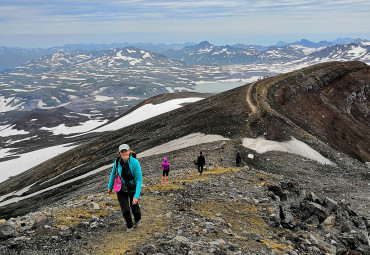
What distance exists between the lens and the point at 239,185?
23.0 meters

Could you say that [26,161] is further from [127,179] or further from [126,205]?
[127,179]

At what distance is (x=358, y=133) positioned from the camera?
63.0 metres

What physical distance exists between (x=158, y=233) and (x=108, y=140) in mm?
64341

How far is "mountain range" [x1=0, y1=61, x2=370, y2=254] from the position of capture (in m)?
12.2

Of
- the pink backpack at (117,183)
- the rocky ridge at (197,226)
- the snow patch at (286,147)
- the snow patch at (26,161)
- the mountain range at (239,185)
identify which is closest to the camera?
the rocky ridge at (197,226)

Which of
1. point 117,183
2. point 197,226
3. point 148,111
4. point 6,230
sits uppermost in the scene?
point 117,183

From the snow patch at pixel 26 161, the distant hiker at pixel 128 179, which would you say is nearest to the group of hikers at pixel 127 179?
the distant hiker at pixel 128 179

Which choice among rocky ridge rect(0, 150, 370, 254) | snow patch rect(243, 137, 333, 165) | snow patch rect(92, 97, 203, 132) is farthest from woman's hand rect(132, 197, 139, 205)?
snow patch rect(92, 97, 203, 132)

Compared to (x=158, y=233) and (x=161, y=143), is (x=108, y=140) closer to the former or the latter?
(x=161, y=143)

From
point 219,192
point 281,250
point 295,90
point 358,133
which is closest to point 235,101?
point 295,90

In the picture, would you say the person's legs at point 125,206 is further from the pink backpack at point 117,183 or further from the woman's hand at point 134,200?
the woman's hand at point 134,200

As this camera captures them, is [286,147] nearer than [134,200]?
No

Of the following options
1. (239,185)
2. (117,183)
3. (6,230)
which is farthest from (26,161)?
(117,183)

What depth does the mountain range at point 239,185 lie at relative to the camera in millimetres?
12250
